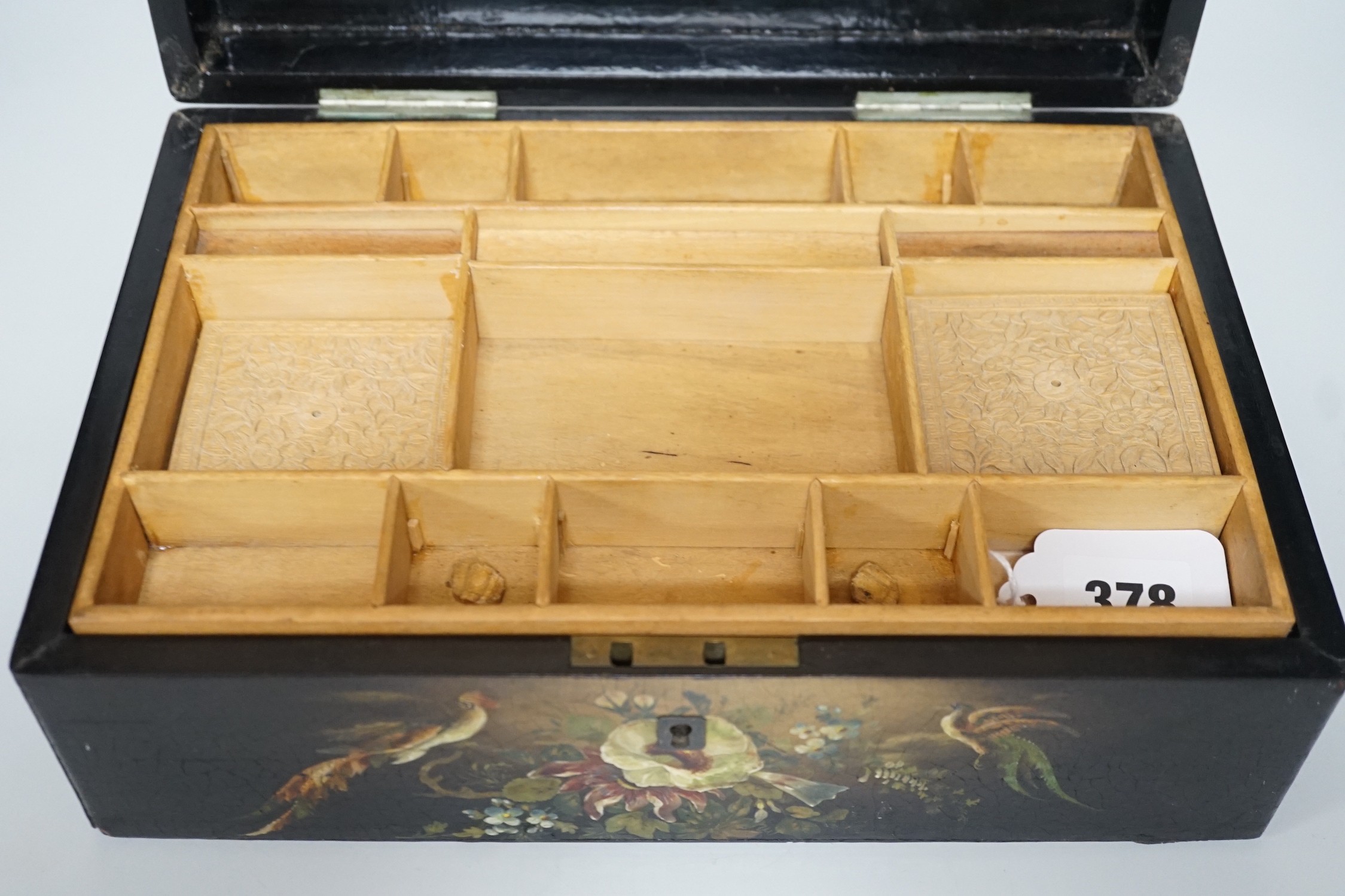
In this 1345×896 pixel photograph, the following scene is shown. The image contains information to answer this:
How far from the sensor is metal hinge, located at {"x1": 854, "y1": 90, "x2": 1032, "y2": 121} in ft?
9.13

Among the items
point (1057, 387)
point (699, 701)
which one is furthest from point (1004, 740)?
point (1057, 387)

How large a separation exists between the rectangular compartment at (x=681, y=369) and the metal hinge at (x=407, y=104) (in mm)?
423

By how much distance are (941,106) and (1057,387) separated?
0.64m

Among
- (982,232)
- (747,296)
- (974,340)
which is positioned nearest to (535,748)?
(747,296)

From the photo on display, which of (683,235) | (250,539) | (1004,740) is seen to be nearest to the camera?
(1004,740)

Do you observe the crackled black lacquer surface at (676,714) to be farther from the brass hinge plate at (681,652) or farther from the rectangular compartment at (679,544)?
the rectangular compartment at (679,544)

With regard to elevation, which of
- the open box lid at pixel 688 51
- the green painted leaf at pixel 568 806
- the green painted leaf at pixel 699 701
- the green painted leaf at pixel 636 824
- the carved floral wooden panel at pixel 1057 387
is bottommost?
the green painted leaf at pixel 636 824

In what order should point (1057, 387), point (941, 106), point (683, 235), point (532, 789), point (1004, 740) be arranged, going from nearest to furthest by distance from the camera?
1. point (1004, 740)
2. point (532, 789)
3. point (1057, 387)
4. point (683, 235)
5. point (941, 106)

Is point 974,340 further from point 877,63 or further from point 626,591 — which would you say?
point 626,591

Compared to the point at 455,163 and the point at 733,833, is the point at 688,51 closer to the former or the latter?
the point at 455,163

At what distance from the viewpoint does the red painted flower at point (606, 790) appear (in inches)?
86.0

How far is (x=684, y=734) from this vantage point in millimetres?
2100

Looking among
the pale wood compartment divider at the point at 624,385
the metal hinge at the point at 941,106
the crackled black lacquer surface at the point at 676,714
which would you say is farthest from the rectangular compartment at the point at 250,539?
the metal hinge at the point at 941,106

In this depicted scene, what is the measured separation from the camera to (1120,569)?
228cm
